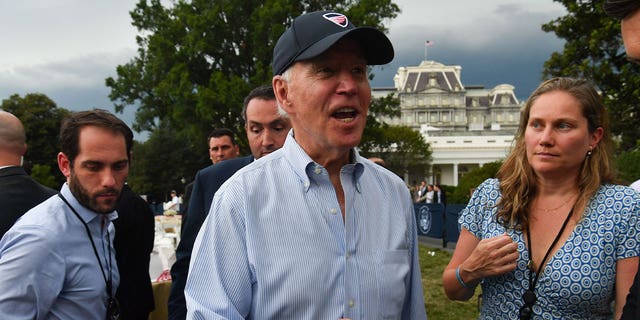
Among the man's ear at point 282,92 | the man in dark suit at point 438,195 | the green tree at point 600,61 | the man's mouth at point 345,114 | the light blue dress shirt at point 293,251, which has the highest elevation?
the green tree at point 600,61

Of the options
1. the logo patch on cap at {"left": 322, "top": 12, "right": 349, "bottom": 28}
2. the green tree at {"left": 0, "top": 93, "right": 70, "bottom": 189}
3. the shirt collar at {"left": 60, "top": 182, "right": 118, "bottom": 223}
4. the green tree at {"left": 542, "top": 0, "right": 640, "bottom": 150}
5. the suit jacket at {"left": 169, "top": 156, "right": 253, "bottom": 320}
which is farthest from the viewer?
the green tree at {"left": 0, "top": 93, "right": 70, "bottom": 189}

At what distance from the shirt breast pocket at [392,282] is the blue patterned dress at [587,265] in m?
0.77

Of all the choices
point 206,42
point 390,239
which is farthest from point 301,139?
point 206,42

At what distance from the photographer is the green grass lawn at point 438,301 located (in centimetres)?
776

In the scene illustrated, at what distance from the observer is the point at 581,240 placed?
246 cm

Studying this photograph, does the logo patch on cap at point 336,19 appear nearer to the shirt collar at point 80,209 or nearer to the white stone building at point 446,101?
the shirt collar at point 80,209

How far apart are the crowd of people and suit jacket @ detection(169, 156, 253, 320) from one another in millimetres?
10

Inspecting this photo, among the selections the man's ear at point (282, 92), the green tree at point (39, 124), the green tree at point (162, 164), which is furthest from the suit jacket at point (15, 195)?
the green tree at point (39, 124)

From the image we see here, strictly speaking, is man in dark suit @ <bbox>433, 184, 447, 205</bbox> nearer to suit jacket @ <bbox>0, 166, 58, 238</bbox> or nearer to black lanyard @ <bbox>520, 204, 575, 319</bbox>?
suit jacket @ <bbox>0, 166, 58, 238</bbox>

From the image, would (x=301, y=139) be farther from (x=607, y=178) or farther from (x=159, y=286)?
(x=159, y=286)

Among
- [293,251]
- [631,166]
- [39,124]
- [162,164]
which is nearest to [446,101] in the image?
[162,164]

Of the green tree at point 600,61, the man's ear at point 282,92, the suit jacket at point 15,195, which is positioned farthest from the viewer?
the green tree at point 600,61

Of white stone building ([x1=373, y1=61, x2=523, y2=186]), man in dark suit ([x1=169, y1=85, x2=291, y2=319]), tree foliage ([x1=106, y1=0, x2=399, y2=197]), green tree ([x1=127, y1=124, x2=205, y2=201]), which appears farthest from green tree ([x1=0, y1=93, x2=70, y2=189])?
white stone building ([x1=373, y1=61, x2=523, y2=186])

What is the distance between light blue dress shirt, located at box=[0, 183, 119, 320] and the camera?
2281 millimetres
